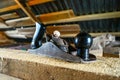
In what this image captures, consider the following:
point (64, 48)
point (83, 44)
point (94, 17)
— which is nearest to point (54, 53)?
point (64, 48)

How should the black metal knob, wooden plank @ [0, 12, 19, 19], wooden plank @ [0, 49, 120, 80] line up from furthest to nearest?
1. wooden plank @ [0, 12, 19, 19]
2. the black metal knob
3. wooden plank @ [0, 49, 120, 80]

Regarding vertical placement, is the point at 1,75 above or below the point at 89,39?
below

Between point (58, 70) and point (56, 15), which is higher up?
point (58, 70)

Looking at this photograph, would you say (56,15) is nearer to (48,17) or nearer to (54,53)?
(48,17)

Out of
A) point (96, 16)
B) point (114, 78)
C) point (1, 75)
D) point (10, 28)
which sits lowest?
point (10, 28)

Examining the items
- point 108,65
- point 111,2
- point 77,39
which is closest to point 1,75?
point 77,39

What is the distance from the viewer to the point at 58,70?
2.41 feet

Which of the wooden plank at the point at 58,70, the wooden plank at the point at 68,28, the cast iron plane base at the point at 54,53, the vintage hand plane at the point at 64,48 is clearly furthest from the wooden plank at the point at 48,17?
the wooden plank at the point at 58,70

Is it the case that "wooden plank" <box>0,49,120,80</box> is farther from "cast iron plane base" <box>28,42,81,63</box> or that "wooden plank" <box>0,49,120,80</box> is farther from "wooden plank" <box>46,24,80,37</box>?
"wooden plank" <box>46,24,80,37</box>

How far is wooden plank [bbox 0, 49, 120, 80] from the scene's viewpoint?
651 millimetres

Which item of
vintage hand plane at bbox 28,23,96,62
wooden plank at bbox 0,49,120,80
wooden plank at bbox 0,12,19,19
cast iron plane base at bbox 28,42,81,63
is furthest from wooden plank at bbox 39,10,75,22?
wooden plank at bbox 0,49,120,80

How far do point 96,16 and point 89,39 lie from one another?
165 cm

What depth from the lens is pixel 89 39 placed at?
819 millimetres

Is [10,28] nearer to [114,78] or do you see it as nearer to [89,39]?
[89,39]
